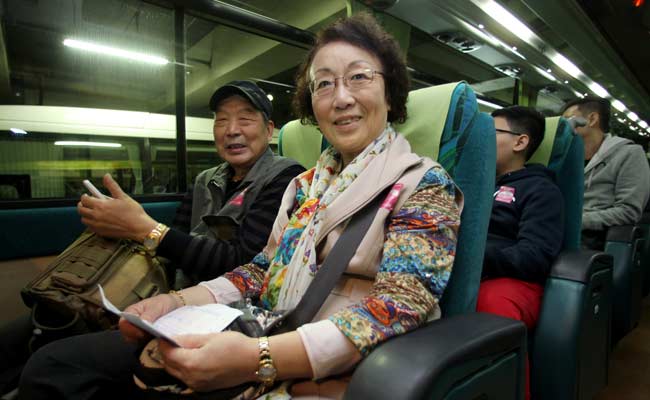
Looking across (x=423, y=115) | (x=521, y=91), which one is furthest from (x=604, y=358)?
(x=521, y=91)

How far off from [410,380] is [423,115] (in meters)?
0.75

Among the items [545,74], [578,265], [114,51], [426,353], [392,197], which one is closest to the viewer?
[426,353]

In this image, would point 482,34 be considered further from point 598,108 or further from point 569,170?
point 569,170

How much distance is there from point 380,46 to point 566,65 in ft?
18.3

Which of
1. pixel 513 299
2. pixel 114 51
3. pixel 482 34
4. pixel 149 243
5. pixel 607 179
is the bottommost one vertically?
pixel 513 299

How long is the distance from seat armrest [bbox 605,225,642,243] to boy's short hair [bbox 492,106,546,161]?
95 centimetres

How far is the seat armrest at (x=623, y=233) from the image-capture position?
215cm

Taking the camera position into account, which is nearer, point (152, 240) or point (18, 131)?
point (152, 240)

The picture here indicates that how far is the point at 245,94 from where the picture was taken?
1469 mm

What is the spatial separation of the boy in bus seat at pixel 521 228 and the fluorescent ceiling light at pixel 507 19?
2057 mm

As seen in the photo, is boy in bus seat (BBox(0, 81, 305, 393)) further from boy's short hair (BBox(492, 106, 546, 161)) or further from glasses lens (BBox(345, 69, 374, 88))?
boy's short hair (BBox(492, 106, 546, 161))

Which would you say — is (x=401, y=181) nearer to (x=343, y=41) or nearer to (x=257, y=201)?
(x=343, y=41)

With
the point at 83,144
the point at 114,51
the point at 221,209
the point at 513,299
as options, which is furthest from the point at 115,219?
the point at 83,144

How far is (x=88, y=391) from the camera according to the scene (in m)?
0.91
